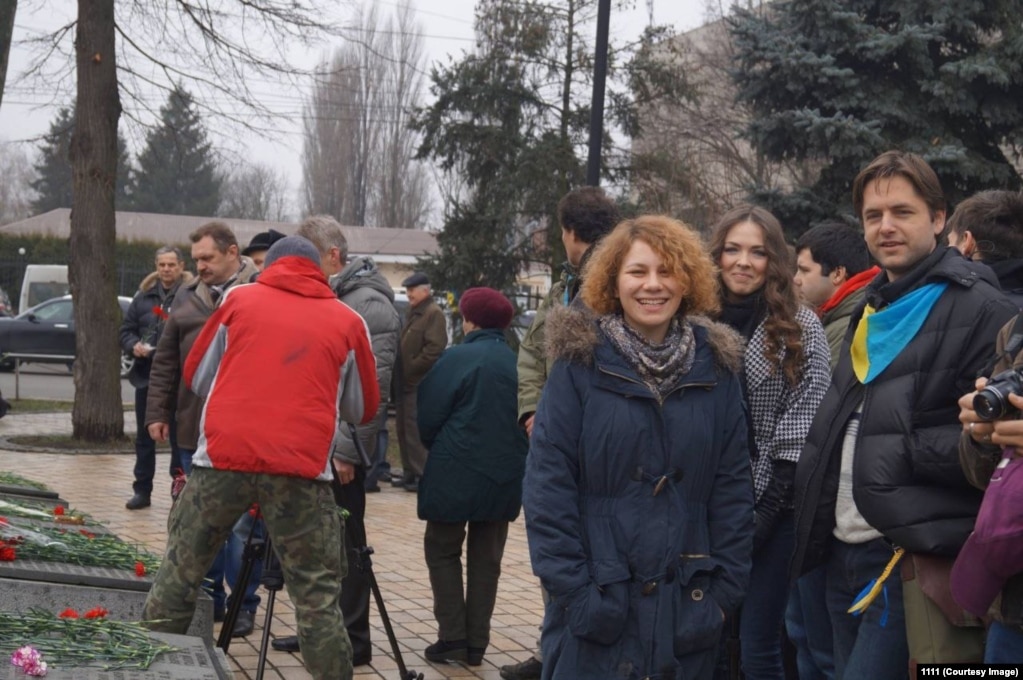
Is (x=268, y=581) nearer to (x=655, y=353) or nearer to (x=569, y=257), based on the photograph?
(x=569, y=257)

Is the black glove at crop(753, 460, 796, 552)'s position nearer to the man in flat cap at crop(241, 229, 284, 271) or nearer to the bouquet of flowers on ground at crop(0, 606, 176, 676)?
the bouquet of flowers on ground at crop(0, 606, 176, 676)

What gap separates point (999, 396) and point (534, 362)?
9.76 ft

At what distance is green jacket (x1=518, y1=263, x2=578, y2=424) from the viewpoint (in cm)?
571

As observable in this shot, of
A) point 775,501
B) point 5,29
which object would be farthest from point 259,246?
point 5,29

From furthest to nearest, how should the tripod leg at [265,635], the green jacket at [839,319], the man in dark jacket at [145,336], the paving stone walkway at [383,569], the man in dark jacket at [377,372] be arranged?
the man in dark jacket at [145,336], the paving stone walkway at [383,569], the man in dark jacket at [377,372], the tripod leg at [265,635], the green jacket at [839,319]

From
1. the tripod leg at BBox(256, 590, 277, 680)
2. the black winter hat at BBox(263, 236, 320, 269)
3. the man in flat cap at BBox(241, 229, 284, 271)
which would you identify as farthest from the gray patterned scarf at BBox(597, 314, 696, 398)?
the man in flat cap at BBox(241, 229, 284, 271)

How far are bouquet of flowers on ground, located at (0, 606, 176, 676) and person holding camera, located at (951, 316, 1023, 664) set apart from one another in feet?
8.48

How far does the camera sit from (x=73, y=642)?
4.33 metres

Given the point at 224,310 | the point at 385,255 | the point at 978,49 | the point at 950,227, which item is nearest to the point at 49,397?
the point at 978,49

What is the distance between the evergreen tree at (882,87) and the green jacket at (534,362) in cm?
700

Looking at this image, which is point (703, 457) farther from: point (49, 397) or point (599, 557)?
point (49, 397)

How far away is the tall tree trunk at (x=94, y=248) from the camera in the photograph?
15.1 meters

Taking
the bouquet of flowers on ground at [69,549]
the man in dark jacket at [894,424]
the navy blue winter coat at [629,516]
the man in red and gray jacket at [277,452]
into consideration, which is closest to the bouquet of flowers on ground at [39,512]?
the bouquet of flowers on ground at [69,549]

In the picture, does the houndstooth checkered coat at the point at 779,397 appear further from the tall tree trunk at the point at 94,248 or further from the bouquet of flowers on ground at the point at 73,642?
the tall tree trunk at the point at 94,248
